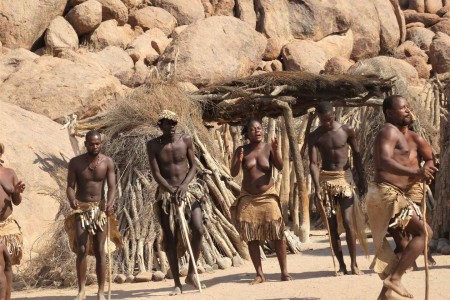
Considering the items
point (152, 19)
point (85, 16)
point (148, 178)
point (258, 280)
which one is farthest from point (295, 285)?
point (152, 19)

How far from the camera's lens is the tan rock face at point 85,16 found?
25.4 metres

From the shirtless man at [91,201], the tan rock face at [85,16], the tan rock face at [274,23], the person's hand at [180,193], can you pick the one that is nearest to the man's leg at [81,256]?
the shirtless man at [91,201]

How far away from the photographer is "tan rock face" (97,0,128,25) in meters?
26.2

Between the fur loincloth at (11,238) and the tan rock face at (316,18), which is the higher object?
the tan rock face at (316,18)

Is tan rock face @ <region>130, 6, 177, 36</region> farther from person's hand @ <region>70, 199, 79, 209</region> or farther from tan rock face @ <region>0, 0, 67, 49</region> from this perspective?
person's hand @ <region>70, 199, 79, 209</region>

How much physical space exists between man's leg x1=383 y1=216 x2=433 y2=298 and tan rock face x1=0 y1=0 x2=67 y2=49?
19.1 meters

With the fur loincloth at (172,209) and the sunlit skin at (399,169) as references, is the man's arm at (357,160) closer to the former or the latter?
the fur loincloth at (172,209)

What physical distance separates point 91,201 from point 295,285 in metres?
1.98

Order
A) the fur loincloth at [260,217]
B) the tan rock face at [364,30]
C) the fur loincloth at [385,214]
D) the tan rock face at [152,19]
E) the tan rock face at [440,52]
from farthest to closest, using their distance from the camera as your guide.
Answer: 1. the tan rock face at [364,30]
2. the tan rock face at [440,52]
3. the tan rock face at [152,19]
4. the fur loincloth at [260,217]
5. the fur loincloth at [385,214]

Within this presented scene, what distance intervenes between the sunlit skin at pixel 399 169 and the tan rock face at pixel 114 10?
20.3 metres

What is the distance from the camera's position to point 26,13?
24406mm

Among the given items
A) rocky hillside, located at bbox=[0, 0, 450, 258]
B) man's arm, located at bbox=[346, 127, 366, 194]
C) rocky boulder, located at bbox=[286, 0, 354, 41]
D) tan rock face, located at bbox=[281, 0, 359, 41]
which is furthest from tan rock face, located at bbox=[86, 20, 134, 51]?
man's arm, located at bbox=[346, 127, 366, 194]

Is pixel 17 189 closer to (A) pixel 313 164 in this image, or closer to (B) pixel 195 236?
(B) pixel 195 236

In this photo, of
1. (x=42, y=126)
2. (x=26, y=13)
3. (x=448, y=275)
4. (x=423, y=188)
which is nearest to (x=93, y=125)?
(x=42, y=126)
